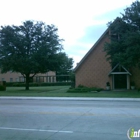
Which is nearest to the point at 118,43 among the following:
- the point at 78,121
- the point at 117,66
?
the point at 117,66

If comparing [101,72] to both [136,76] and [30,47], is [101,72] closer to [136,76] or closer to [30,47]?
[136,76]

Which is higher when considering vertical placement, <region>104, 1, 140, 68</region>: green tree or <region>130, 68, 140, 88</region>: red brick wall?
<region>104, 1, 140, 68</region>: green tree

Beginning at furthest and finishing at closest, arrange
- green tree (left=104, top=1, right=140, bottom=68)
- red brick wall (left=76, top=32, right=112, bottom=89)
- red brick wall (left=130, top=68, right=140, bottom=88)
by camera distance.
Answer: red brick wall (left=76, top=32, right=112, bottom=89)
red brick wall (left=130, top=68, right=140, bottom=88)
green tree (left=104, top=1, right=140, bottom=68)

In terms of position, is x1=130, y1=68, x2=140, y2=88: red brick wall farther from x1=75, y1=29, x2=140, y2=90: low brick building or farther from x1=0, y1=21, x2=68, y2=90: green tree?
x1=0, y1=21, x2=68, y2=90: green tree

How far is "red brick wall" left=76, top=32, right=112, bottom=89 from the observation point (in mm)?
38688

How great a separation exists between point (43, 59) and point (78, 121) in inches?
1148

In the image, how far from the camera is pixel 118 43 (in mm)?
31953

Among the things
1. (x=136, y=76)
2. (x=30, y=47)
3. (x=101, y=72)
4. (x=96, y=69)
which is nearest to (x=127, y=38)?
(x=136, y=76)

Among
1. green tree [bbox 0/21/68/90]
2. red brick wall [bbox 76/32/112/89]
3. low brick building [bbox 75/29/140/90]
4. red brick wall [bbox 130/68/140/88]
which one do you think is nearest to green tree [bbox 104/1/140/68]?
low brick building [bbox 75/29/140/90]

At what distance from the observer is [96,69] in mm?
39125

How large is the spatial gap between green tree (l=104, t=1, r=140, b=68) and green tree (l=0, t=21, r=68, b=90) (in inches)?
389

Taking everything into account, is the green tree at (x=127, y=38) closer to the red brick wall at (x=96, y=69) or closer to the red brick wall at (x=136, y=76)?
the red brick wall at (x=96, y=69)

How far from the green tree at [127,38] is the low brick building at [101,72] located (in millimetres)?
4901

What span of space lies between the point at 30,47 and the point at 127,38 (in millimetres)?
15949
